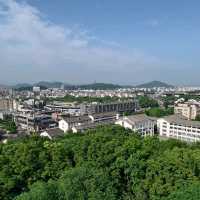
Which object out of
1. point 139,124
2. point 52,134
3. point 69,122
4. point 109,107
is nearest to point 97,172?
point 52,134

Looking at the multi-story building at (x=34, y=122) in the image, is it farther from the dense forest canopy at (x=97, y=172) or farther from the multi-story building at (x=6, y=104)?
the multi-story building at (x=6, y=104)

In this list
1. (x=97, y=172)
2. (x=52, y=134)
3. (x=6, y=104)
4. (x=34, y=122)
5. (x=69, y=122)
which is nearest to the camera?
(x=97, y=172)

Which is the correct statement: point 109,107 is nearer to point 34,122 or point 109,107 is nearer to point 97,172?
point 34,122

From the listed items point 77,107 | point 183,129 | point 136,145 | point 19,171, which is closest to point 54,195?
point 19,171

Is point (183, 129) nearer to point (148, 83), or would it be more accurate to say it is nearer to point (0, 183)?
point (0, 183)

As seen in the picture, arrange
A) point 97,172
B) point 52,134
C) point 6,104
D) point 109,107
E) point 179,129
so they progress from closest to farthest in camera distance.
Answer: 1. point 97,172
2. point 52,134
3. point 179,129
4. point 109,107
5. point 6,104

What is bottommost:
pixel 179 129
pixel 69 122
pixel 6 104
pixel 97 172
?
pixel 179 129

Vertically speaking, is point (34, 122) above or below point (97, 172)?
below

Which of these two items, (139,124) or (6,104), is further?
(6,104)
